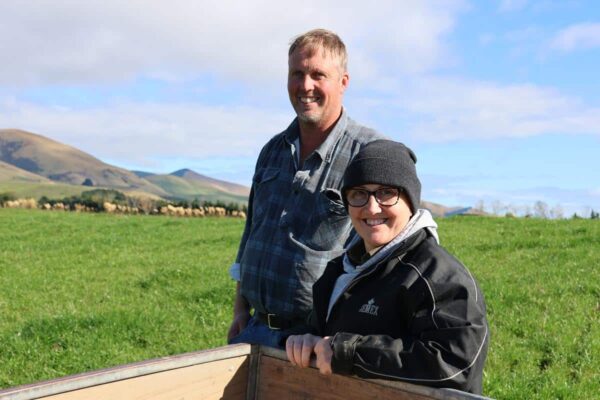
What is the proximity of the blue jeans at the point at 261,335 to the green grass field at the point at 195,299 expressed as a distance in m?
2.91

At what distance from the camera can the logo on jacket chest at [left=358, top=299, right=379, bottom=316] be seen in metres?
2.89

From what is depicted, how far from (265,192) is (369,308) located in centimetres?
147

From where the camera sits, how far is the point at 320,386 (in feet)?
10.2

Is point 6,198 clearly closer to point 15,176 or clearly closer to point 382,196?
point 382,196

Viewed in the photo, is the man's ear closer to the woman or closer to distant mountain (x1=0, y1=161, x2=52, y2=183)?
the woman

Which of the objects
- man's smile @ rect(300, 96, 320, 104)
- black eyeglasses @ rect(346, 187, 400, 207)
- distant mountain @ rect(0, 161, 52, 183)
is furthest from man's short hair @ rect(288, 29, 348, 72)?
distant mountain @ rect(0, 161, 52, 183)

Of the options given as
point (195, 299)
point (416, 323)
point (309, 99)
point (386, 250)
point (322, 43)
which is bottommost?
point (195, 299)

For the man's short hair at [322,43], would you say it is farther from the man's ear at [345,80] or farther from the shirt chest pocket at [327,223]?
the shirt chest pocket at [327,223]

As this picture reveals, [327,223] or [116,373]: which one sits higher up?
[327,223]

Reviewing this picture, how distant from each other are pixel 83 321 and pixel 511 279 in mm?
6013

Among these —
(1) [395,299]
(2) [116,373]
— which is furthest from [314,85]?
(2) [116,373]

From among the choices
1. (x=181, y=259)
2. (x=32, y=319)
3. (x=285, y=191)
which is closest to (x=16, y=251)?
(x=181, y=259)

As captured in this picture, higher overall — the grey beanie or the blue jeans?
the grey beanie

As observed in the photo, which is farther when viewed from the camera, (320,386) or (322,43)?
(322,43)
